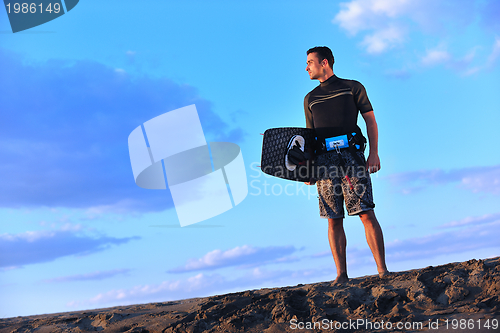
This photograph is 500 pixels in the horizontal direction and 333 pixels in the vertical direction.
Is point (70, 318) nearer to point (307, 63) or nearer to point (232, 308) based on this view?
point (232, 308)

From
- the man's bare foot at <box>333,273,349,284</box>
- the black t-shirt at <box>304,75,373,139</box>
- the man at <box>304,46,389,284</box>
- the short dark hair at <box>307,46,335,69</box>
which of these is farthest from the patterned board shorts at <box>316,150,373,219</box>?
the short dark hair at <box>307,46,335,69</box>

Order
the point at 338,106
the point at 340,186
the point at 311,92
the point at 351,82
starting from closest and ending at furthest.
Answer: the point at 340,186, the point at 338,106, the point at 351,82, the point at 311,92

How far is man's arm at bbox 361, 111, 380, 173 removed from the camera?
15.6 feet

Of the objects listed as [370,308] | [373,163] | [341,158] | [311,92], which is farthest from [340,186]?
[370,308]

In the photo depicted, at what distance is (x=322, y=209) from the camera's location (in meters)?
4.80

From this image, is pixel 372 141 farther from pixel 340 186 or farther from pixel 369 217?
pixel 369 217

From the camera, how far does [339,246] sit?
474 centimetres

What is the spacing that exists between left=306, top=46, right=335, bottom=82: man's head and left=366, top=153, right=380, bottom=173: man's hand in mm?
1161

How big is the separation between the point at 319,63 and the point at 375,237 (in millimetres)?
2218

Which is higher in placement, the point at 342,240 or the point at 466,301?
the point at 342,240

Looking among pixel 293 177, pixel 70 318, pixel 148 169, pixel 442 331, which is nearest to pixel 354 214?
pixel 293 177

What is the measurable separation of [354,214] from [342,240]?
1.29ft

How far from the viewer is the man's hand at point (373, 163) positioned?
4734mm

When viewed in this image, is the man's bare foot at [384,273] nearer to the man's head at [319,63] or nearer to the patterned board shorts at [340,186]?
the patterned board shorts at [340,186]
